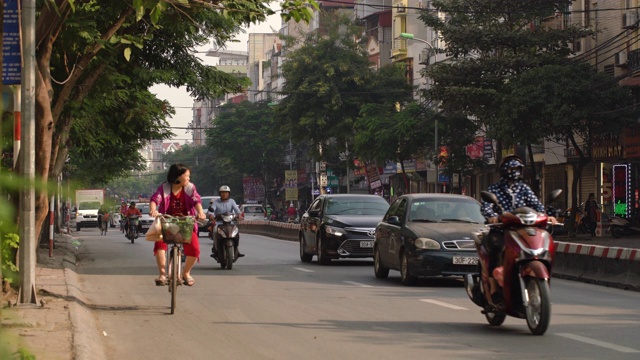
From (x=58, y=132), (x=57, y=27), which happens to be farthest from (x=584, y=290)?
(x=58, y=132)

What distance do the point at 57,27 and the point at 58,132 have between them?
26.5 feet

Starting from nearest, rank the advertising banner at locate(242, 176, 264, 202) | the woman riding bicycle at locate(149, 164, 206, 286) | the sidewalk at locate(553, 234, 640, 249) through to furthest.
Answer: the woman riding bicycle at locate(149, 164, 206, 286), the sidewalk at locate(553, 234, 640, 249), the advertising banner at locate(242, 176, 264, 202)

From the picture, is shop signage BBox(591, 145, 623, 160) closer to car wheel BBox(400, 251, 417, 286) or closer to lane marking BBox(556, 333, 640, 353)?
car wheel BBox(400, 251, 417, 286)

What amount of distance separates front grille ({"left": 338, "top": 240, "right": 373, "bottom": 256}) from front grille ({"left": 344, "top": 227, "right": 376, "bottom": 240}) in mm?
116

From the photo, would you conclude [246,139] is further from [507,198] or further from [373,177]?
[507,198]

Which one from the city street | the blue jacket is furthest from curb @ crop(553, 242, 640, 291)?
the blue jacket

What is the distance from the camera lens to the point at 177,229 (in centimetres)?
1319

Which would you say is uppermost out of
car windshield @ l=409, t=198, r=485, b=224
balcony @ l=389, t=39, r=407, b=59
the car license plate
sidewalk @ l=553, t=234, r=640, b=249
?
A: balcony @ l=389, t=39, r=407, b=59

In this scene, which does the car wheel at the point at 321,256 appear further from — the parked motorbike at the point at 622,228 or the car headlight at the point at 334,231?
the parked motorbike at the point at 622,228

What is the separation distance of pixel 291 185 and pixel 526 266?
239 ft

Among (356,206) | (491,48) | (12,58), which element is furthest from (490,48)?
(12,58)

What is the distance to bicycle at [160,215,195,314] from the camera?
1311 centimetres

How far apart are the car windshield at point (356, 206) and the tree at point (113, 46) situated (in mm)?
4249

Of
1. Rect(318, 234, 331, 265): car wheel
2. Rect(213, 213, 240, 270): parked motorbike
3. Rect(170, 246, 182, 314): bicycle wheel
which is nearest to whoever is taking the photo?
Rect(170, 246, 182, 314): bicycle wheel
